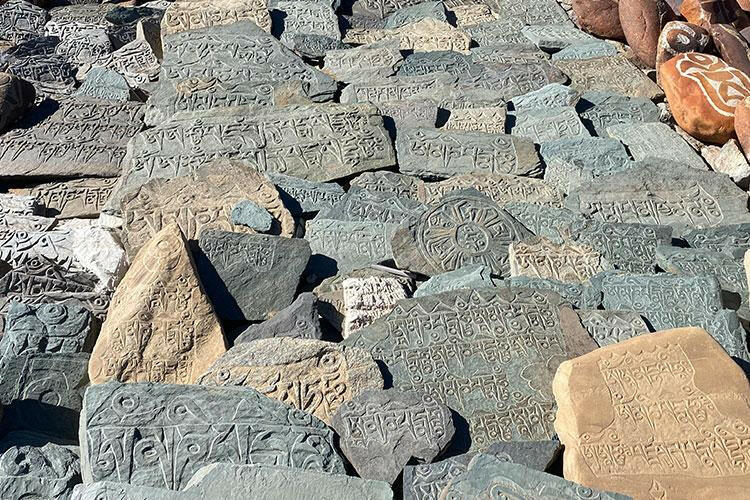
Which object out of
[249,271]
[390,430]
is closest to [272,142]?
[249,271]

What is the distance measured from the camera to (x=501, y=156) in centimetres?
736

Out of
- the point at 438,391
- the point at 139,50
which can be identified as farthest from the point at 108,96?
the point at 438,391

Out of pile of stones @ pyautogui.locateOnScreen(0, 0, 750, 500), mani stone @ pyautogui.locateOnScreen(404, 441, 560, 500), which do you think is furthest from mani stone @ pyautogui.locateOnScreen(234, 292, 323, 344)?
mani stone @ pyautogui.locateOnScreen(404, 441, 560, 500)

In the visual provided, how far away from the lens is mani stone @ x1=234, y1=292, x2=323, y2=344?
16.4ft

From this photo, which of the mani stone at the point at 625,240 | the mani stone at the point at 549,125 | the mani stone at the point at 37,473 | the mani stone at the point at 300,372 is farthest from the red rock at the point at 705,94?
the mani stone at the point at 37,473

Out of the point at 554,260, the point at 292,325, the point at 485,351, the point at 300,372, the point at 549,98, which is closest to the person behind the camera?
the point at 300,372

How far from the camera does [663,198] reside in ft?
22.6

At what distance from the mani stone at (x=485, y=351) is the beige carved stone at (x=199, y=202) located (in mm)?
1379

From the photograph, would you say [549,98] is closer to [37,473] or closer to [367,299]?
[367,299]

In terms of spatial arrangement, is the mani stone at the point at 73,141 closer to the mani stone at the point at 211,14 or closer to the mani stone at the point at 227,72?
the mani stone at the point at 227,72

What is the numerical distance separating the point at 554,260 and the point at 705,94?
314 cm

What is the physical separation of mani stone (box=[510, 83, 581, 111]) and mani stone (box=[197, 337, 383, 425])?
4228mm

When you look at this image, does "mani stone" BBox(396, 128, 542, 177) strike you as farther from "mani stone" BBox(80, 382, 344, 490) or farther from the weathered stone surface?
"mani stone" BBox(80, 382, 344, 490)

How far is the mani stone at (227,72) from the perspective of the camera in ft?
25.9
